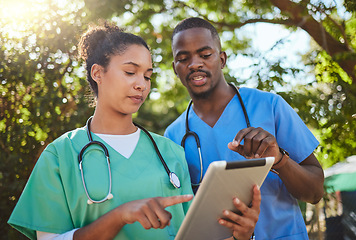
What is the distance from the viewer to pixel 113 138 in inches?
73.5

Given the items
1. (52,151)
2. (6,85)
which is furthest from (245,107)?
(6,85)

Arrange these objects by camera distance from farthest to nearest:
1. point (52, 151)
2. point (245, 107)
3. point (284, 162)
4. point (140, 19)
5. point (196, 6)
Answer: point (196, 6) → point (140, 19) → point (245, 107) → point (284, 162) → point (52, 151)

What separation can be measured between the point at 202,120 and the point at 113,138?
701 millimetres

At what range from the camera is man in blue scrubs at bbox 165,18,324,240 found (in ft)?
6.81

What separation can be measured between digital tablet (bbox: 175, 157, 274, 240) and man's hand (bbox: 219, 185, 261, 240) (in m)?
0.02

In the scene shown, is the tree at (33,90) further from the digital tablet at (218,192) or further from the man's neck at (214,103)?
the digital tablet at (218,192)

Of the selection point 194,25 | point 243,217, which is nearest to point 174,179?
point 243,217

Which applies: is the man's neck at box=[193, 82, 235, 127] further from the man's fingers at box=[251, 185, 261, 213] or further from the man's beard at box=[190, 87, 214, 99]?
the man's fingers at box=[251, 185, 261, 213]

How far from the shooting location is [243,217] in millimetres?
1500

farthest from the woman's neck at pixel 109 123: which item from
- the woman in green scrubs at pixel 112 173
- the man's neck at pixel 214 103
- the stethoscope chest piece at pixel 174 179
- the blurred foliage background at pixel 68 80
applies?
the blurred foliage background at pixel 68 80

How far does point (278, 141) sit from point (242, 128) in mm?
212

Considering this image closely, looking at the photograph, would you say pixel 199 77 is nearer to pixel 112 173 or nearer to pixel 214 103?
pixel 214 103

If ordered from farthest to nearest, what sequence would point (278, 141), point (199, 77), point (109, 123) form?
point (199, 77)
point (278, 141)
point (109, 123)

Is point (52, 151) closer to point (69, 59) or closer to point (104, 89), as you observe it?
point (104, 89)
